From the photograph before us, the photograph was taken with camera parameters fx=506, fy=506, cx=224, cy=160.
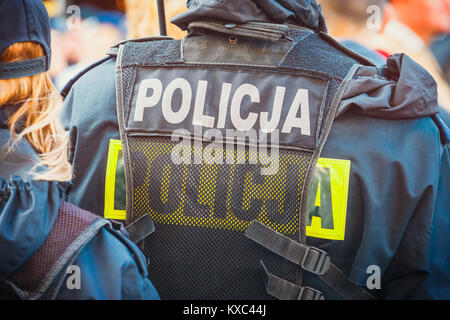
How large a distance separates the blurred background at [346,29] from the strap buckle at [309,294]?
159 centimetres

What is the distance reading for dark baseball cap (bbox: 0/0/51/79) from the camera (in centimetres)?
121

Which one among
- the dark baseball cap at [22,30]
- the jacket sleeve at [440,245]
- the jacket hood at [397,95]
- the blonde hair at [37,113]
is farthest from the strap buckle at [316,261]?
the dark baseball cap at [22,30]

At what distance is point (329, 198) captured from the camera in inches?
55.9

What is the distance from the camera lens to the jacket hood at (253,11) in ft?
4.84

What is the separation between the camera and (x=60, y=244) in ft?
3.50

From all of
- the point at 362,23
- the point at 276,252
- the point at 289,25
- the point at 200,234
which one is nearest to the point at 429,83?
the point at 289,25

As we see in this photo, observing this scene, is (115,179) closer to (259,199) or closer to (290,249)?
(259,199)

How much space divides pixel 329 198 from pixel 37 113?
2.67 feet

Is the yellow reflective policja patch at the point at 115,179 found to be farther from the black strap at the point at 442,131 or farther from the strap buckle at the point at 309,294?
the black strap at the point at 442,131

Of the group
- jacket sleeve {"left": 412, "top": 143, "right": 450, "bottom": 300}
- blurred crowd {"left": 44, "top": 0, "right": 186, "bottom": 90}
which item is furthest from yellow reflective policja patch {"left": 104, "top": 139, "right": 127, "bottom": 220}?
blurred crowd {"left": 44, "top": 0, "right": 186, "bottom": 90}

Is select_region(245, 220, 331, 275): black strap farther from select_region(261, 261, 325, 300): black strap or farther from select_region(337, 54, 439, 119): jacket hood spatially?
select_region(337, 54, 439, 119): jacket hood
